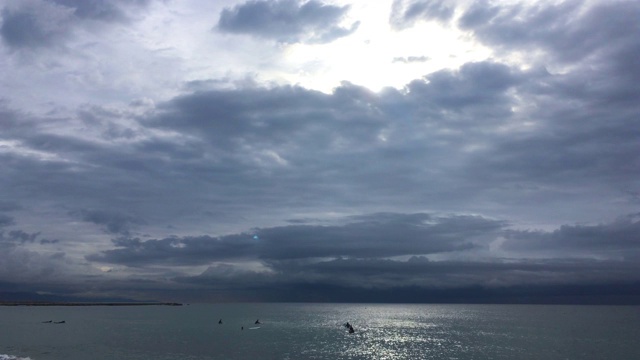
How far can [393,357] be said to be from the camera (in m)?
92.3

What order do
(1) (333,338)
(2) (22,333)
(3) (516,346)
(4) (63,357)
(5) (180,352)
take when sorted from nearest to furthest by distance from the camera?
(4) (63,357) → (5) (180,352) → (3) (516,346) → (1) (333,338) → (2) (22,333)

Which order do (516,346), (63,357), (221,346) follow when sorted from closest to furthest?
(63,357), (221,346), (516,346)

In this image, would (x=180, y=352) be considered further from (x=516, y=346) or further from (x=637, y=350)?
(x=637, y=350)

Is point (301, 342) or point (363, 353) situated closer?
point (363, 353)

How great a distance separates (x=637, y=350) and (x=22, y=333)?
146 m

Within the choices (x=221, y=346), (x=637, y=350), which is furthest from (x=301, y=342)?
(x=637, y=350)

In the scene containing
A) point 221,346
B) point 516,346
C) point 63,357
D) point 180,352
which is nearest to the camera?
point 63,357

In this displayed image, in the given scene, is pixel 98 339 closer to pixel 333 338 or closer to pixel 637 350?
pixel 333 338

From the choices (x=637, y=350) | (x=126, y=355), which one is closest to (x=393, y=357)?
(x=126, y=355)

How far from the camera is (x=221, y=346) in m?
104

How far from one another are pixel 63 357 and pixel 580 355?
92173mm

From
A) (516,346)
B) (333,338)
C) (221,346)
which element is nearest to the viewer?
(221,346)

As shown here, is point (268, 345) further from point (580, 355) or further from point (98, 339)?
point (580, 355)

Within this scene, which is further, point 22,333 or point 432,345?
point 22,333
